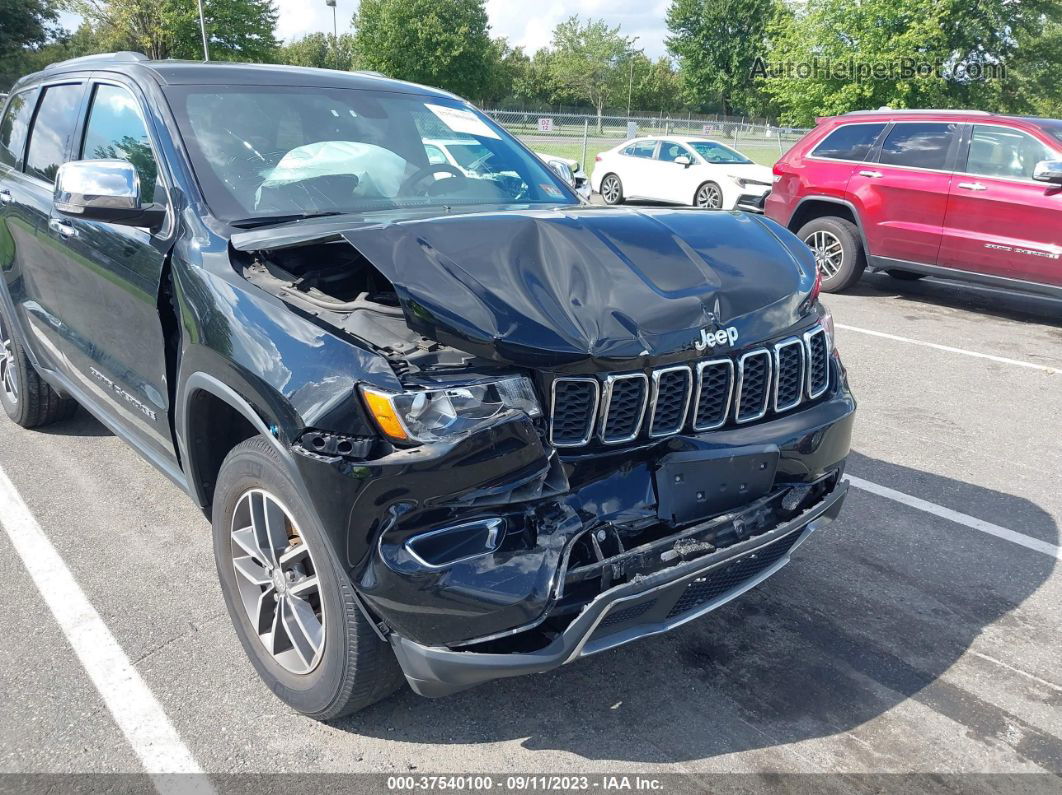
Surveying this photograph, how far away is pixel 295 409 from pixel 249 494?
493 mm

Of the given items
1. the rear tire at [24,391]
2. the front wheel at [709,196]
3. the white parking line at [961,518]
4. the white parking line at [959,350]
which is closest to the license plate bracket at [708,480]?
the white parking line at [961,518]

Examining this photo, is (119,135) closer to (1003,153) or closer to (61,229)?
(61,229)

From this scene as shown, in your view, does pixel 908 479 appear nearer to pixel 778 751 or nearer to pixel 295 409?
pixel 778 751

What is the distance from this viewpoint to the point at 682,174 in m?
17.0

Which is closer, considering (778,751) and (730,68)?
(778,751)

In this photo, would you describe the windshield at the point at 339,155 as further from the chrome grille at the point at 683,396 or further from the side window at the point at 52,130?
the chrome grille at the point at 683,396

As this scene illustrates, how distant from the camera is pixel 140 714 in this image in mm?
2660

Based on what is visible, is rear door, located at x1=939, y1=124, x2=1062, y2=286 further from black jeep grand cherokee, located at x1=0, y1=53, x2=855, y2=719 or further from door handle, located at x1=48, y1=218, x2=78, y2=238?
door handle, located at x1=48, y1=218, x2=78, y2=238

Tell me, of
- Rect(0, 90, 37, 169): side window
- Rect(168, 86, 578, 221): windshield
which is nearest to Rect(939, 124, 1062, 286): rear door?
Rect(168, 86, 578, 221): windshield

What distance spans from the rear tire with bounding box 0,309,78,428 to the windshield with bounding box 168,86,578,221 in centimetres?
226

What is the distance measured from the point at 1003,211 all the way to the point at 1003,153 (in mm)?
607

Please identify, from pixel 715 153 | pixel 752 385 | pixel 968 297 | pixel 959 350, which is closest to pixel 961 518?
pixel 752 385

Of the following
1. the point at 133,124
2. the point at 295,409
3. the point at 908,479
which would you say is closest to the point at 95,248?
the point at 133,124

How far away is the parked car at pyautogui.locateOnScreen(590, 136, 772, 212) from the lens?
15.8m
